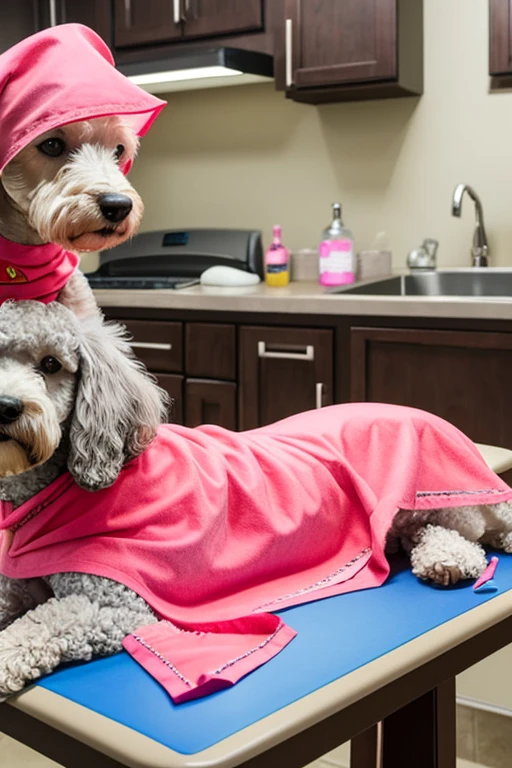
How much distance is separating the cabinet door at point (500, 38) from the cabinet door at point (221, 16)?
70 centimetres

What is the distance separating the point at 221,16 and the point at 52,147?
2.08 meters

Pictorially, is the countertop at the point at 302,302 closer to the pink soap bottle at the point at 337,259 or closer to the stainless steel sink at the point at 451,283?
the pink soap bottle at the point at 337,259

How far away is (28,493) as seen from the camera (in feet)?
3.29

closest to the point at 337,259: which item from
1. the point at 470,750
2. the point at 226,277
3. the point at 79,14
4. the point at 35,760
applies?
the point at 226,277

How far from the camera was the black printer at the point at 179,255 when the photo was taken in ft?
10.4

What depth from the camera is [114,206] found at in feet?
3.23

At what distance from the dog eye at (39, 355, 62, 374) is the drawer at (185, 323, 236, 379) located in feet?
5.36

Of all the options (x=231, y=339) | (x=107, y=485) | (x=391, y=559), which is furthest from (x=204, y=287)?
(x=107, y=485)

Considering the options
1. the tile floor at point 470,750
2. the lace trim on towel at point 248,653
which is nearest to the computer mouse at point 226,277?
the tile floor at point 470,750

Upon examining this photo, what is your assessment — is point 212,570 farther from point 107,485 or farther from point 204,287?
point 204,287

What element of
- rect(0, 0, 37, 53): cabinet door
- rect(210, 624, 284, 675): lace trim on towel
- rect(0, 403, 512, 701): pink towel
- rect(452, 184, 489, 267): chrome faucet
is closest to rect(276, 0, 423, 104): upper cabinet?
rect(452, 184, 489, 267): chrome faucet

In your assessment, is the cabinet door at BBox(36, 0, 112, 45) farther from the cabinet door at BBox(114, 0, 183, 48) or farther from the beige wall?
the beige wall

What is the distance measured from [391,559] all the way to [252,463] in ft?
0.79

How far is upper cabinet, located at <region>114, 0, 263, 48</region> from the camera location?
2.89 meters
